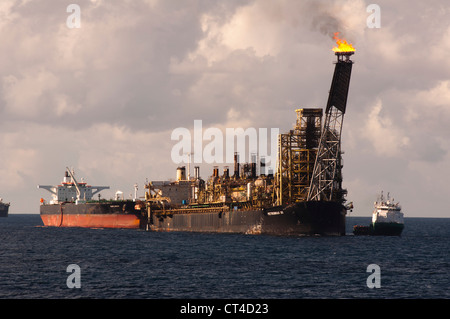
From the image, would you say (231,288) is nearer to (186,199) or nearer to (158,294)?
(158,294)

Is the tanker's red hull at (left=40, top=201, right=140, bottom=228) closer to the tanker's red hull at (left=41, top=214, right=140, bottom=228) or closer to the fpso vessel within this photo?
the tanker's red hull at (left=41, top=214, right=140, bottom=228)

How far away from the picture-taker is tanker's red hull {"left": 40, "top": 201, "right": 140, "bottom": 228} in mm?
148625

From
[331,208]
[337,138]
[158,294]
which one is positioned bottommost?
[158,294]

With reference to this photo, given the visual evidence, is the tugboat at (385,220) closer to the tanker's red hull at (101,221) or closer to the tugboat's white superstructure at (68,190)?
the tanker's red hull at (101,221)

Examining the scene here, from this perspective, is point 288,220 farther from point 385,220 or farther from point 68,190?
point 68,190

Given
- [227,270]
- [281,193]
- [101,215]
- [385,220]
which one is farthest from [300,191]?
[101,215]

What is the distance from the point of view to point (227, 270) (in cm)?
6028

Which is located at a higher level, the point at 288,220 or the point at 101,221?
the point at 288,220

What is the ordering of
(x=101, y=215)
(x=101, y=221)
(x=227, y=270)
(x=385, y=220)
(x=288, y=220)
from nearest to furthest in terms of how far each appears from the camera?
(x=227, y=270)
(x=288, y=220)
(x=385, y=220)
(x=101, y=215)
(x=101, y=221)

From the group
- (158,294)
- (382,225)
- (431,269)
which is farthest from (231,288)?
(382,225)

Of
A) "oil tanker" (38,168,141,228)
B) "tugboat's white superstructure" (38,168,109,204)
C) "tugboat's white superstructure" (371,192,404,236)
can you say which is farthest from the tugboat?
"tugboat's white superstructure" (38,168,109,204)

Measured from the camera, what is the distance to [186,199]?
14500cm

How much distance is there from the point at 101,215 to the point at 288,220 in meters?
66.5
